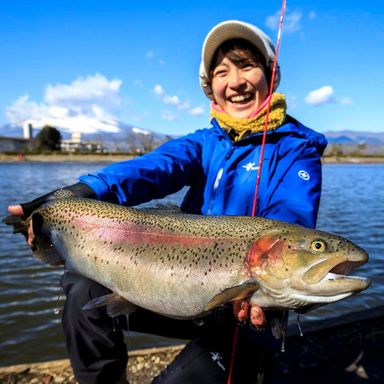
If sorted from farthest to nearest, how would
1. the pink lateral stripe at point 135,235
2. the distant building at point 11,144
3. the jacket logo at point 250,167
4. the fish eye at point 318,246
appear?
the distant building at point 11,144
the jacket logo at point 250,167
the pink lateral stripe at point 135,235
the fish eye at point 318,246

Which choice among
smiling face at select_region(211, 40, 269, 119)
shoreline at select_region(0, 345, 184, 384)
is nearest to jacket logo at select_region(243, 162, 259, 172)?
smiling face at select_region(211, 40, 269, 119)

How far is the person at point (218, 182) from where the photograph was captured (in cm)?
294

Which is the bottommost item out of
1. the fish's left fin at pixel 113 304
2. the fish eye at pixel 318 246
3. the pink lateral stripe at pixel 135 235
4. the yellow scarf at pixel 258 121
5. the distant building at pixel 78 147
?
the distant building at pixel 78 147

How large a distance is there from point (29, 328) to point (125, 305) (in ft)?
A: 12.1

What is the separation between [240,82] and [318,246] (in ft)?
5.57

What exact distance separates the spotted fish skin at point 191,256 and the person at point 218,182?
221 millimetres

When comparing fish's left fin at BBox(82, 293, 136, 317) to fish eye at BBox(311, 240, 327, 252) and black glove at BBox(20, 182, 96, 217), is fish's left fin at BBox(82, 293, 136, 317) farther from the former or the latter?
fish eye at BBox(311, 240, 327, 252)

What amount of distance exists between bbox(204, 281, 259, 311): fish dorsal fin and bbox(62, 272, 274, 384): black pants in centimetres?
45

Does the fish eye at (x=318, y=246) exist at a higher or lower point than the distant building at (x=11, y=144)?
higher

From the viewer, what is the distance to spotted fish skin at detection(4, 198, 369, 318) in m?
2.24

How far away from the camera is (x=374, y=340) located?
457 cm

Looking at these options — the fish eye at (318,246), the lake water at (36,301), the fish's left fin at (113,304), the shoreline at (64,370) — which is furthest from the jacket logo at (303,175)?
the lake water at (36,301)

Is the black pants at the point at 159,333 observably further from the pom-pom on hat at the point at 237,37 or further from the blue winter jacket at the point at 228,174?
the pom-pom on hat at the point at 237,37

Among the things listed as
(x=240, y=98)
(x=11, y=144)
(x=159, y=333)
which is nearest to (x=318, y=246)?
(x=159, y=333)
